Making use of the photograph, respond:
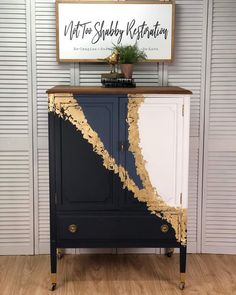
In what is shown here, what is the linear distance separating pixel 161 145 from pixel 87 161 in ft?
1.58

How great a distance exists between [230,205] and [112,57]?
143 cm

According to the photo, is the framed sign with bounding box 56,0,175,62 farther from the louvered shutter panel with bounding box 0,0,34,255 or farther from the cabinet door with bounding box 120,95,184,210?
the cabinet door with bounding box 120,95,184,210

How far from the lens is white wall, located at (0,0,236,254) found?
11.4ft

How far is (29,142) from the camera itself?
140 inches

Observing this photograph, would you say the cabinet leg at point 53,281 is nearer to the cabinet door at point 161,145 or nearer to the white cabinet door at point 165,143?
the cabinet door at point 161,145

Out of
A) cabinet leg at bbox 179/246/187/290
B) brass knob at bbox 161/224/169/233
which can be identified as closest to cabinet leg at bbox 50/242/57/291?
brass knob at bbox 161/224/169/233

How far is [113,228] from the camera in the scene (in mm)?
3111

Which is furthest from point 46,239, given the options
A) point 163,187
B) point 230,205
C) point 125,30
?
point 125,30

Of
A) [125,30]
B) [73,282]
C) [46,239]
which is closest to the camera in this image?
[73,282]

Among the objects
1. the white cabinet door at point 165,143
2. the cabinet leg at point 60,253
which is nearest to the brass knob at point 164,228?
the white cabinet door at point 165,143

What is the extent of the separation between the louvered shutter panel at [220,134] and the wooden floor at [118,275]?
0.20 m

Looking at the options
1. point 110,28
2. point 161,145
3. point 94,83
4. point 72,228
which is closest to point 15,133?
point 94,83

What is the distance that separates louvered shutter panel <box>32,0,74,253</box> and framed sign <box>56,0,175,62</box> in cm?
9

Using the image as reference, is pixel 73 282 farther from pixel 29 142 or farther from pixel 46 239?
pixel 29 142
